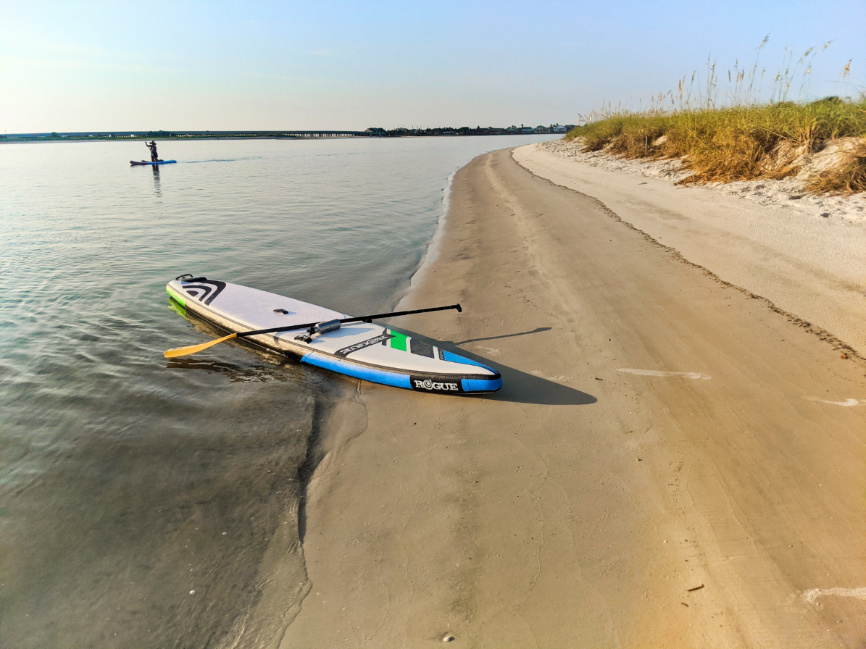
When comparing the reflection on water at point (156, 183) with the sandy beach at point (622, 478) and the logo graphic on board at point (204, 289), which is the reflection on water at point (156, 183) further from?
the sandy beach at point (622, 478)

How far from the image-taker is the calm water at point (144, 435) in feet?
9.07

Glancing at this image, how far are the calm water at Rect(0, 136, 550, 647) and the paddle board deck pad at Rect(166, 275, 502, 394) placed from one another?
265 millimetres

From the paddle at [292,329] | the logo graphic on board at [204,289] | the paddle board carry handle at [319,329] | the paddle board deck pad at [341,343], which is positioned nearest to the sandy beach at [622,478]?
the paddle board deck pad at [341,343]

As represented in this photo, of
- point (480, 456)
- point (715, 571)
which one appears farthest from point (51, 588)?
point (715, 571)

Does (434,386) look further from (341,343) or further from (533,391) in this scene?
(341,343)

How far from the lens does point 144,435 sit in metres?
4.22

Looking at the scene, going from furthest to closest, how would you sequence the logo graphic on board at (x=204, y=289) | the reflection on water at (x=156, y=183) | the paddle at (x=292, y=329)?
the reflection on water at (x=156, y=183) → the logo graphic on board at (x=204, y=289) → the paddle at (x=292, y=329)

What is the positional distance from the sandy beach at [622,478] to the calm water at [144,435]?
0.44 metres

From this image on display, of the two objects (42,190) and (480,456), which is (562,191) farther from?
(42,190)

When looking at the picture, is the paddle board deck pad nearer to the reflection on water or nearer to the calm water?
the calm water

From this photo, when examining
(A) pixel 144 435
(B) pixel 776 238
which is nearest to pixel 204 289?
Answer: (A) pixel 144 435

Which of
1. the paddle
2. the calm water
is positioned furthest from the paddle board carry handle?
the calm water

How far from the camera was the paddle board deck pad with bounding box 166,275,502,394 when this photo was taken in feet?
14.9

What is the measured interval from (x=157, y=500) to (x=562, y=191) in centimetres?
1281
